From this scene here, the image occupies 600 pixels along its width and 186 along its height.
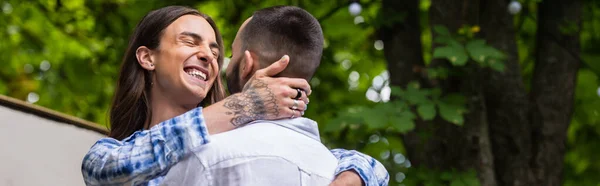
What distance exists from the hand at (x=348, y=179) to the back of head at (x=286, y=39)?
0.28 metres

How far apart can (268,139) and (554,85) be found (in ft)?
13.0

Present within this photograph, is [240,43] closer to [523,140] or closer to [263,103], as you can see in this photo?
[263,103]

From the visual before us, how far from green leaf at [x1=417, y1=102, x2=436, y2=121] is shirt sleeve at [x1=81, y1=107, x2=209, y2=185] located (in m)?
3.01

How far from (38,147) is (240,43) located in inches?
49.5

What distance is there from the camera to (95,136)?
13.2ft

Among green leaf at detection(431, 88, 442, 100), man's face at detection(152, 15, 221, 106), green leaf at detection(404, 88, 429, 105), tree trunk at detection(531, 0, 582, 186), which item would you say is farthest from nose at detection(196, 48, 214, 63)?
tree trunk at detection(531, 0, 582, 186)

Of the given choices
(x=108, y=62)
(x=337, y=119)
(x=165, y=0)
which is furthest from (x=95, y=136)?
(x=108, y=62)

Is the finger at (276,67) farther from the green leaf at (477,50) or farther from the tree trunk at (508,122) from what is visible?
the tree trunk at (508,122)

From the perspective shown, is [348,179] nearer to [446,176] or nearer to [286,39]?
[286,39]

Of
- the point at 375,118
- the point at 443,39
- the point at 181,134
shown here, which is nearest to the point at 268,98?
the point at 181,134

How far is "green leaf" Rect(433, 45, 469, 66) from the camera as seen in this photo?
5.43 metres

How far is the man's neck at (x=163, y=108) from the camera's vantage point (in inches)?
123

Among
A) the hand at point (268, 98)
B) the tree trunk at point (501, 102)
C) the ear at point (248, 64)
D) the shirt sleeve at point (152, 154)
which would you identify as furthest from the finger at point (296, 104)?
the tree trunk at point (501, 102)

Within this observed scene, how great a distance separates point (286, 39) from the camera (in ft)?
8.86
